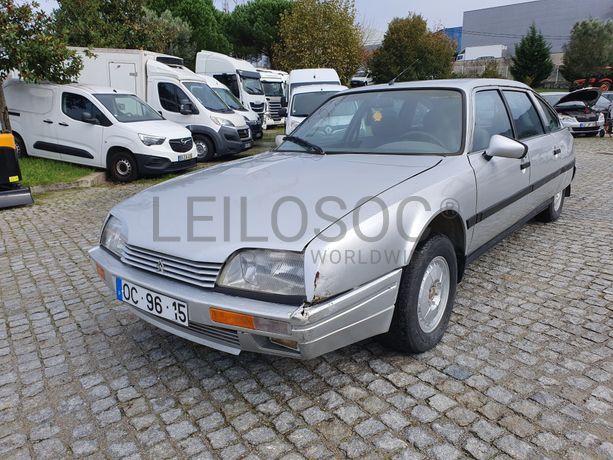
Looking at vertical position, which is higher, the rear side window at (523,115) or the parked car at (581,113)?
the parked car at (581,113)

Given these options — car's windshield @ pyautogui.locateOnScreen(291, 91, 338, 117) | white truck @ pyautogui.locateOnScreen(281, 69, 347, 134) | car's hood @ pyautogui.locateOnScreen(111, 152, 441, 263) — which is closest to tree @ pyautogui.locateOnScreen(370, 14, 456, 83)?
white truck @ pyautogui.locateOnScreen(281, 69, 347, 134)

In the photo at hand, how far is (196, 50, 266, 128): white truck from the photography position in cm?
1758

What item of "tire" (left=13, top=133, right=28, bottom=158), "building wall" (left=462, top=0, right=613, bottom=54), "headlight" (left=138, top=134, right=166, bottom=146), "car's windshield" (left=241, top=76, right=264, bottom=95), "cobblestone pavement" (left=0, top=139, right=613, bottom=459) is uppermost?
"building wall" (left=462, top=0, right=613, bottom=54)

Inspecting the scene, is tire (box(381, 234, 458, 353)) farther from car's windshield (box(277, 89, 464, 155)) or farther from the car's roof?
the car's roof

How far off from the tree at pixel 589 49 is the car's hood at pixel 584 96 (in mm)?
30239

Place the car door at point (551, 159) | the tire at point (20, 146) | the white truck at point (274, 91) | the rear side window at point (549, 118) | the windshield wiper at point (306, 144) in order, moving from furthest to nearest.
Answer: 1. the white truck at point (274, 91)
2. the tire at point (20, 146)
3. the rear side window at point (549, 118)
4. the car door at point (551, 159)
5. the windshield wiper at point (306, 144)

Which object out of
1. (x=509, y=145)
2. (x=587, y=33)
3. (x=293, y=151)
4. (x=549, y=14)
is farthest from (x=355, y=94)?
(x=549, y=14)

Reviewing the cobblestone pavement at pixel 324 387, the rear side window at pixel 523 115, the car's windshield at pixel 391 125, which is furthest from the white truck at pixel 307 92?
the cobblestone pavement at pixel 324 387

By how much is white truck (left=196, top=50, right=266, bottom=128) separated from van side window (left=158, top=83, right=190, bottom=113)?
585cm

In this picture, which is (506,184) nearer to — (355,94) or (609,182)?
(355,94)

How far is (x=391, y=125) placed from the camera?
3.46 meters

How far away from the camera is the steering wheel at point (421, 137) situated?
3.22 meters

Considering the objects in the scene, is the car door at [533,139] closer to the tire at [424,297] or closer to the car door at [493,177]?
the car door at [493,177]

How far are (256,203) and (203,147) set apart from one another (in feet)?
31.4
